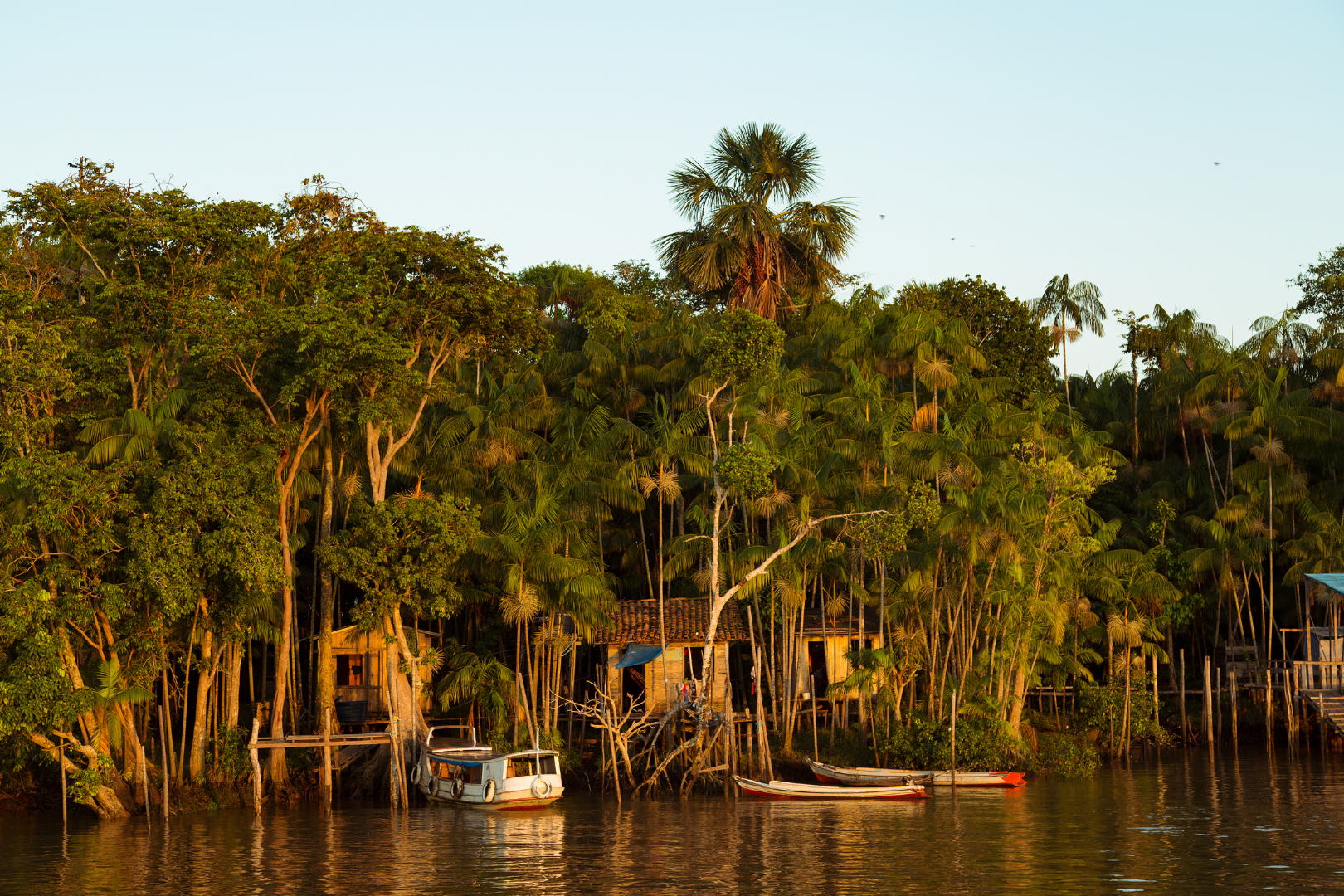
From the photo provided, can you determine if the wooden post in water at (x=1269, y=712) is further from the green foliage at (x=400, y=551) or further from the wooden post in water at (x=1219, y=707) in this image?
the green foliage at (x=400, y=551)

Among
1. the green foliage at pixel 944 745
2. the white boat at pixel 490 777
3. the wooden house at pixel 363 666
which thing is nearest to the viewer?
the white boat at pixel 490 777

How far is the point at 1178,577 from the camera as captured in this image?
165ft

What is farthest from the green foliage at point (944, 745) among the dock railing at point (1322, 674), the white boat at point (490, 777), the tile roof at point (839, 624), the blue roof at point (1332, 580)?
A: the blue roof at point (1332, 580)

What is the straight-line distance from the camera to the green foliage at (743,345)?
38.6 metres

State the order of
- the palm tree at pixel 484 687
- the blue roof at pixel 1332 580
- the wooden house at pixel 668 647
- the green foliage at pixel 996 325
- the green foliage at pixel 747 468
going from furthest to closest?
the green foliage at pixel 996 325 → the blue roof at pixel 1332 580 → the wooden house at pixel 668 647 → the palm tree at pixel 484 687 → the green foliage at pixel 747 468

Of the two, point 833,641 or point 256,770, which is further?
point 833,641

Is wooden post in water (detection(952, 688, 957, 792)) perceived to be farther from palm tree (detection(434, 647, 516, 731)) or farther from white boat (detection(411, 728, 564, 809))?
palm tree (detection(434, 647, 516, 731))

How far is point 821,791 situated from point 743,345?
1221 cm

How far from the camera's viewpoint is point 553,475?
141 ft

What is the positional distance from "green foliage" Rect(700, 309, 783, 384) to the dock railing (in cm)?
2084

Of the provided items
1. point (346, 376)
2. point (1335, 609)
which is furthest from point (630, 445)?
point (1335, 609)

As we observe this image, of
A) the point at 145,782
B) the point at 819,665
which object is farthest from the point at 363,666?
the point at 819,665

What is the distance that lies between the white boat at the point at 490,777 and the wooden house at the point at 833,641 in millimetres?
9304

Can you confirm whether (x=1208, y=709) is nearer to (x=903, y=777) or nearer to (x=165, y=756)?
(x=903, y=777)
